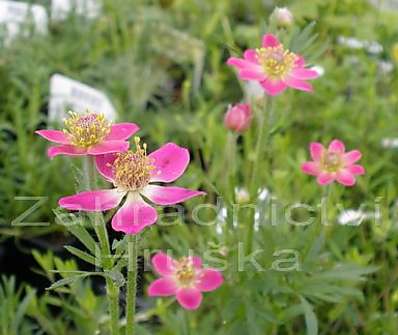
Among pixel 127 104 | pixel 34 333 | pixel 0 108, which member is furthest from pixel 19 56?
pixel 34 333

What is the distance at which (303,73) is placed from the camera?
801 millimetres

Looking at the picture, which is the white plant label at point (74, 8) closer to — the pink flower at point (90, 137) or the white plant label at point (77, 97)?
the white plant label at point (77, 97)

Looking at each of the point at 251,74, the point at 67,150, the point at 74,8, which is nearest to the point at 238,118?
the point at 251,74

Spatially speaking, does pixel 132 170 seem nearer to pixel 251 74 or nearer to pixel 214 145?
pixel 251 74

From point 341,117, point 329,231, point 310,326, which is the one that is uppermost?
point 341,117

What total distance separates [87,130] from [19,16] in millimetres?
828

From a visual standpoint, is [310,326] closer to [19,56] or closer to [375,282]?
[375,282]

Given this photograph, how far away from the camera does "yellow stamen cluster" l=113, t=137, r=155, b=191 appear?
622 millimetres

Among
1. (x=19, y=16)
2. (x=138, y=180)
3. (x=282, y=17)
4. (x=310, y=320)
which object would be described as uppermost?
(x=19, y=16)

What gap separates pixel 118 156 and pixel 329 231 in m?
0.45

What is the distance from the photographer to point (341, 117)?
4.37ft

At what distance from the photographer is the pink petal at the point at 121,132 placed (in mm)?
628

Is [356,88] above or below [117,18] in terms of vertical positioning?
below

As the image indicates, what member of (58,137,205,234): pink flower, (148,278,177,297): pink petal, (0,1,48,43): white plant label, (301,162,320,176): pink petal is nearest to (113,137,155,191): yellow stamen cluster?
(58,137,205,234): pink flower
